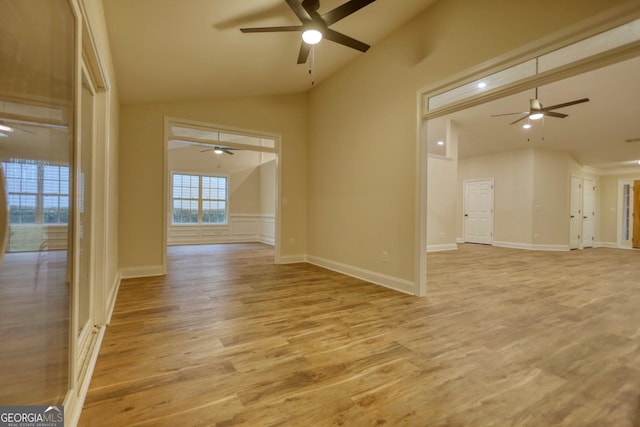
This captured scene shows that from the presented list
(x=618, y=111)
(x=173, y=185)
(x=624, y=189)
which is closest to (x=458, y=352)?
(x=618, y=111)

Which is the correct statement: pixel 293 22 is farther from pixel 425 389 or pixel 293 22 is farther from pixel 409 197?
pixel 425 389

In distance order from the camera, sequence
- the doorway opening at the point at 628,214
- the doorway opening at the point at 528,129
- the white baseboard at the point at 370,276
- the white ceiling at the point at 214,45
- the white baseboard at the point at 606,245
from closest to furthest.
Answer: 1. the doorway opening at the point at 528,129
2. the white ceiling at the point at 214,45
3. the white baseboard at the point at 370,276
4. the doorway opening at the point at 628,214
5. the white baseboard at the point at 606,245

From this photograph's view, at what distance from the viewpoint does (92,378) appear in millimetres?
1615

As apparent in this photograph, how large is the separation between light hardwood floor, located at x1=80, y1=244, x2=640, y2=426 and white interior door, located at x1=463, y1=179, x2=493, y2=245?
518 centimetres

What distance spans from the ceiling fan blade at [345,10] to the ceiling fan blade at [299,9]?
6.3 inches

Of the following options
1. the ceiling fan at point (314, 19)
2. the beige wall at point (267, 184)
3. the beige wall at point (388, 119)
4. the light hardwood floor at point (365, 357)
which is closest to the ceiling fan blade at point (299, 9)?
the ceiling fan at point (314, 19)

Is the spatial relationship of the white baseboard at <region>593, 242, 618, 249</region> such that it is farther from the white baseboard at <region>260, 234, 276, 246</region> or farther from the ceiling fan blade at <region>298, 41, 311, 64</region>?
the ceiling fan blade at <region>298, 41, 311, 64</region>

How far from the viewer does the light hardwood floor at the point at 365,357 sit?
54.7 inches

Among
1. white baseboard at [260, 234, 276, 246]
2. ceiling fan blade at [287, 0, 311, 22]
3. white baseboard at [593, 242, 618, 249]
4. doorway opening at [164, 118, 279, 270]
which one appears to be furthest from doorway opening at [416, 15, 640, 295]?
doorway opening at [164, 118, 279, 270]

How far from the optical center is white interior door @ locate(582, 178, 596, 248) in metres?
8.82

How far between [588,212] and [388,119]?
9.22 m

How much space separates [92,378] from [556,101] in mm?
7722

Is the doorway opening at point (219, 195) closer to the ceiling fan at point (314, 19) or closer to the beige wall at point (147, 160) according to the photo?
the beige wall at point (147, 160)

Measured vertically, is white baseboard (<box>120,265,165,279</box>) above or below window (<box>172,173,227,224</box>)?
below
